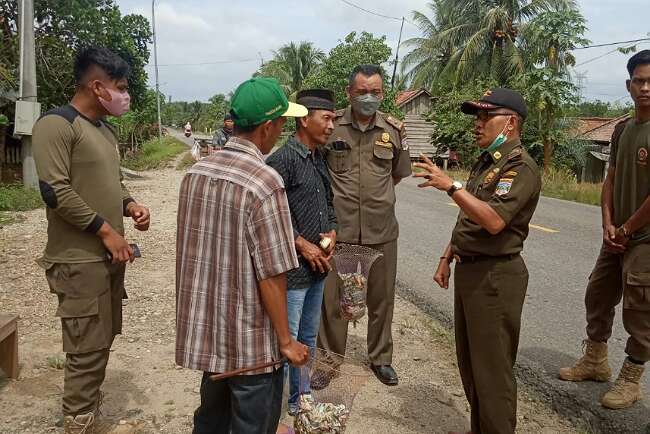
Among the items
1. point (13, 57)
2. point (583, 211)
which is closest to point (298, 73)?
point (13, 57)

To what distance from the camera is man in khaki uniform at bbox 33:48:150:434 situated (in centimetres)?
270

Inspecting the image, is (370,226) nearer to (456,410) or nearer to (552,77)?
(456,410)

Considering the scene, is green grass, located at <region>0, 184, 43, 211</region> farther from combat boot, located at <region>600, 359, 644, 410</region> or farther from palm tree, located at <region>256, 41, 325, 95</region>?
palm tree, located at <region>256, 41, 325, 95</region>

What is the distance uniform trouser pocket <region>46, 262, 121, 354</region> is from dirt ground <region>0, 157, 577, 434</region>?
69 cm

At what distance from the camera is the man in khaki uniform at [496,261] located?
2.66m

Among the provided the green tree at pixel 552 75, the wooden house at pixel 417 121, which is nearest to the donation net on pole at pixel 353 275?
the green tree at pixel 552 75

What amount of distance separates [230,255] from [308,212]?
43.9 inches

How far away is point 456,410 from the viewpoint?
3512mm

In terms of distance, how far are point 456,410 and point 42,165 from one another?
9.07 feet

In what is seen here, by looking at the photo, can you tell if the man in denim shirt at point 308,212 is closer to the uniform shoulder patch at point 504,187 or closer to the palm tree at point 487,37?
the uniform shoulder patch at point 504,187

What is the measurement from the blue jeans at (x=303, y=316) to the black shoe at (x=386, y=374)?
2.46ft

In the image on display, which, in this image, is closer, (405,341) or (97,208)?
(97,208)

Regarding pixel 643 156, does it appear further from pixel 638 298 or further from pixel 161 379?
pixel 161 379

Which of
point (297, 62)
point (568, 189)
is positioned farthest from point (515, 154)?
point (297, 62)
